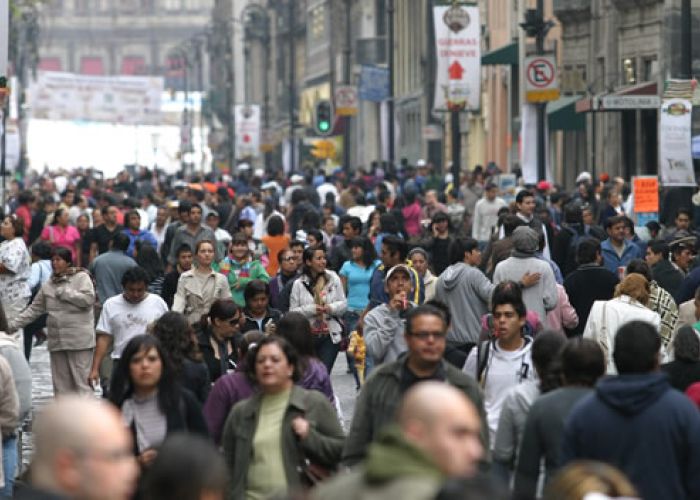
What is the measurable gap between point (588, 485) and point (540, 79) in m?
27.2

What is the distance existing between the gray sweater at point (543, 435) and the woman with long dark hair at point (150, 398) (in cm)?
138

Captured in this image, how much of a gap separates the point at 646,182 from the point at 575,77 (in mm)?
20850

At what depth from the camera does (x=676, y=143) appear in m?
23.8

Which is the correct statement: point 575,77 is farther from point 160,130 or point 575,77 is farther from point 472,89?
point 160,130

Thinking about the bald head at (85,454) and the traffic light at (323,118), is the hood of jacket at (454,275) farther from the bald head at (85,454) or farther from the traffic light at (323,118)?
the traffic light at (323,118)

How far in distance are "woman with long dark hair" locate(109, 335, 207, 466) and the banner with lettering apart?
14740 millimetres

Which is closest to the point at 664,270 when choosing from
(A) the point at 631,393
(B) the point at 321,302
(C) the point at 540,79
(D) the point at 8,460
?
(B) the point at 321,302

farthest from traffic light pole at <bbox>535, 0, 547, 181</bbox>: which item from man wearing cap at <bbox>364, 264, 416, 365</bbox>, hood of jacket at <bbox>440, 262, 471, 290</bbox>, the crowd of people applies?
man wearing cap at <bbox>364, 264, 416, 365</bbox>

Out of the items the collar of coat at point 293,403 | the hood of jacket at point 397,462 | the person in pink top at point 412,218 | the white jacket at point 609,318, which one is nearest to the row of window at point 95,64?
the person in pink top at point 412,218

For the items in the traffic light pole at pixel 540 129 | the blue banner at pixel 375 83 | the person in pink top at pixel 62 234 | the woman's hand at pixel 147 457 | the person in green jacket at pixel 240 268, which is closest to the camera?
the woman's hand at pixel 147 457

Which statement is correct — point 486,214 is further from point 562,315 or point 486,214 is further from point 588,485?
point 588,485

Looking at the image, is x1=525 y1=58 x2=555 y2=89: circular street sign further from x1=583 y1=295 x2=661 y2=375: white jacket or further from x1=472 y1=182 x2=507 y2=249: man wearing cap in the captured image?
x1=583 y1=295 x2=661 y2=375: white jacket

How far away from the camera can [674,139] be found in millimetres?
23812

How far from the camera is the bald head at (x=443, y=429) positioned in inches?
223
